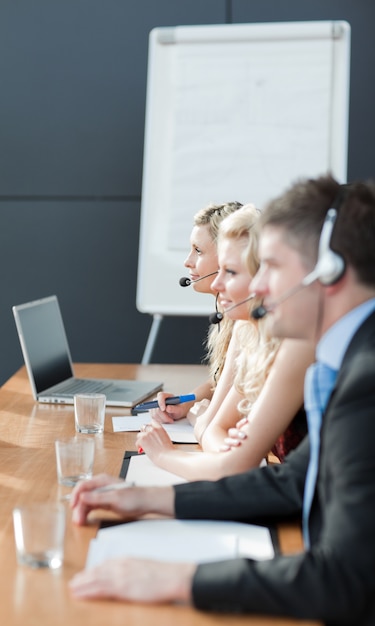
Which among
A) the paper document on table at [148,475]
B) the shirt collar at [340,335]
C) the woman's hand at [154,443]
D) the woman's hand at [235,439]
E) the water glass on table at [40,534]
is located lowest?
the paper document on table at [148,475]

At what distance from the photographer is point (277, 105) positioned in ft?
12.9

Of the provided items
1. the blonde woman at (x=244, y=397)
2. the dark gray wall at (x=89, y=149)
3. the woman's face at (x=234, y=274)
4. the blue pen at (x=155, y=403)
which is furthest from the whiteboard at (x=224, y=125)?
the woman's face at (x=234, y=274)

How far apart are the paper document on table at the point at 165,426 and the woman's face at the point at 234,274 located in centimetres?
36

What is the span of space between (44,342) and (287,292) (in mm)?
1722

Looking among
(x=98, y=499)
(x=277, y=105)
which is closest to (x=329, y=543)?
(x=98, y=499)

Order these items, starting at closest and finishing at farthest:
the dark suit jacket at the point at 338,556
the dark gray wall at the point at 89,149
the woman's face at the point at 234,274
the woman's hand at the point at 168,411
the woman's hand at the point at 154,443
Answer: the dark suit jacket at the point at 338,556 < the woman's hand at the point at 154,443 < the woman's face at the point at 234,274 < the woman's hand at the point at 168,411 < the dark gray wall at the point at 89,149

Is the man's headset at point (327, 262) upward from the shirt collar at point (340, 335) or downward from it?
upward

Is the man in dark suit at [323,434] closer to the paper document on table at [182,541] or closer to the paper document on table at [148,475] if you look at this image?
the paper document on table at [182,541]

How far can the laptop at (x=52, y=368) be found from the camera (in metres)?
2.57

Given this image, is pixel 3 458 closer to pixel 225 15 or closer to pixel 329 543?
pixel 329 543

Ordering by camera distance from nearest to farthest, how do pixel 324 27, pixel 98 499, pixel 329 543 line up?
1. pixel 329 543
2. pixel 98 499
3. pixel 324 27

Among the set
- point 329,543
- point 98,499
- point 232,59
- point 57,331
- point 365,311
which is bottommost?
point 57,331

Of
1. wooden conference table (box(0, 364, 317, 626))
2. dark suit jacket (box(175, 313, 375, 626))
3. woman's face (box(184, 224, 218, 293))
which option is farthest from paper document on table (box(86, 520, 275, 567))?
woman's face (box(184, 224, 218, 293))

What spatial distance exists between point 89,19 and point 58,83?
1.20ft
